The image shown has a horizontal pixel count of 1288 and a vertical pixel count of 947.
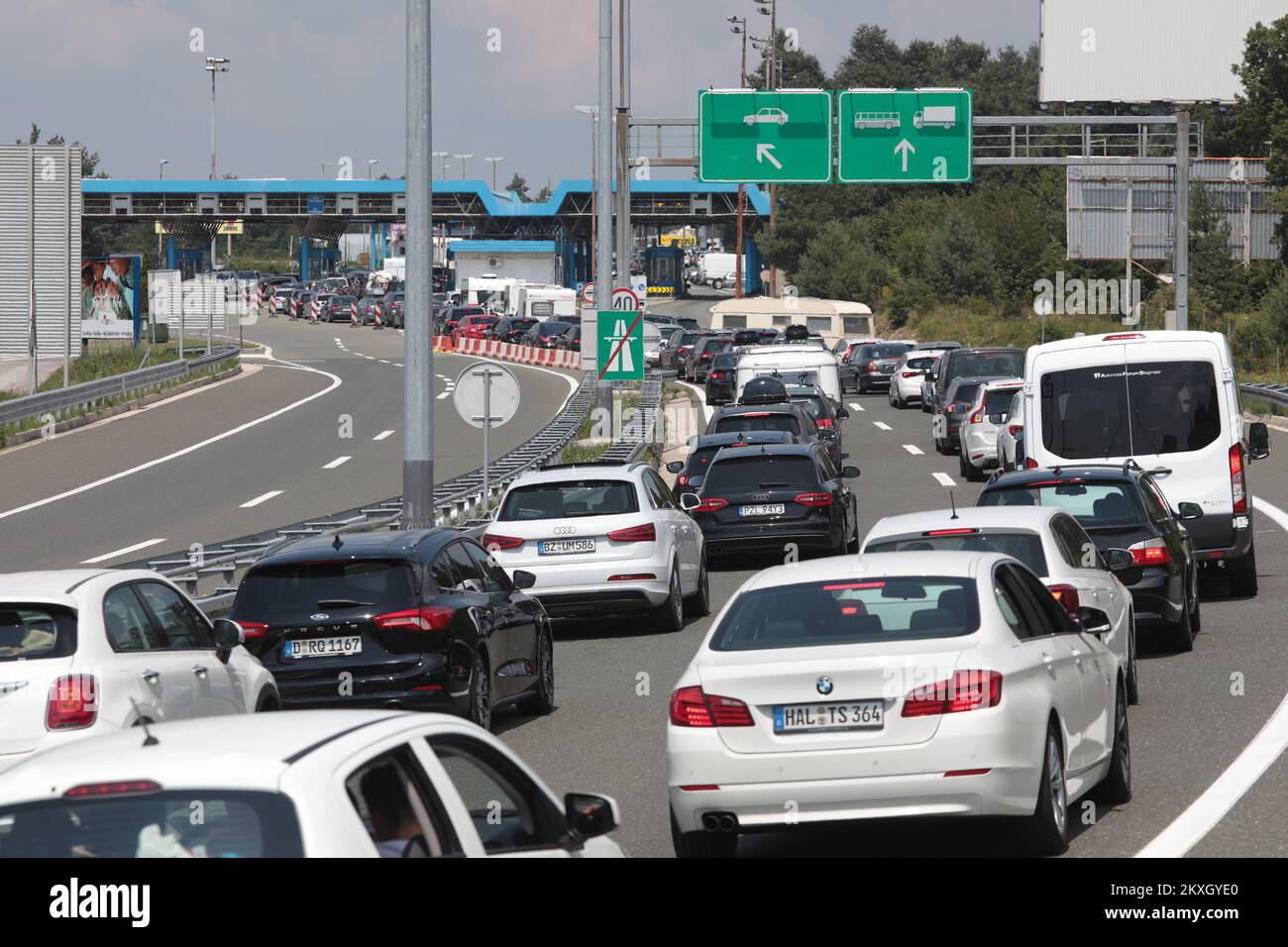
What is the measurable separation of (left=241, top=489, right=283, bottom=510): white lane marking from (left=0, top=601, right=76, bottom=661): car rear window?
864 inches

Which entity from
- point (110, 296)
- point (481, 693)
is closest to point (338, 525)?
point (481, 693)

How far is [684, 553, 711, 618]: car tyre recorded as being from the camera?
20422 mm

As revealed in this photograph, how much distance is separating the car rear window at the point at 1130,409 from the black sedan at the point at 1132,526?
2762 millimetres

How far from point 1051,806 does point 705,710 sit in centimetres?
155

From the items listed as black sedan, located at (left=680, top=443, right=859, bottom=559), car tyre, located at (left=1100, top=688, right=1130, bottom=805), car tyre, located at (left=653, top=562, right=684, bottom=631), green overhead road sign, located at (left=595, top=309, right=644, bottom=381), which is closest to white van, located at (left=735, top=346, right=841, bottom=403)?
green overhead road sign, located at (left=595, top=309, right=644, bottom=381)

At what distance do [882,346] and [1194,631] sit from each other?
44644 millimetres

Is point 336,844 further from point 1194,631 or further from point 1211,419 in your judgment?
point 1211,419

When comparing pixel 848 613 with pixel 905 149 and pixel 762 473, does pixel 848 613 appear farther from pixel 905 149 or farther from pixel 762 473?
pixel 905 149

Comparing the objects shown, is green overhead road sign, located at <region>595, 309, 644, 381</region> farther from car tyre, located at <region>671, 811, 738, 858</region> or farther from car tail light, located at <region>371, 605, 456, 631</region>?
car tyre, located at <region>671, 811, 738, 858</region>

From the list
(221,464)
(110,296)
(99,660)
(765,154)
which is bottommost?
(221,464)

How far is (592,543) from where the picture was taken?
18812mm

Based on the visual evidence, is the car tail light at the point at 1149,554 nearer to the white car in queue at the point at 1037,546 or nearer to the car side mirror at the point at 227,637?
the white car in queue at the point at 1037,546

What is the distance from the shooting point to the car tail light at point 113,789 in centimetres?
464
